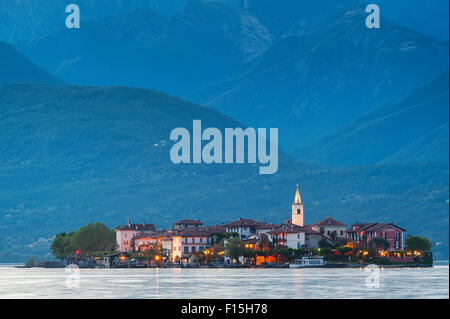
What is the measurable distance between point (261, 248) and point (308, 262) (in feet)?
27.1

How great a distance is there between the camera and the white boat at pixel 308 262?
154438 millimetres

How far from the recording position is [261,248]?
16038 centimetres

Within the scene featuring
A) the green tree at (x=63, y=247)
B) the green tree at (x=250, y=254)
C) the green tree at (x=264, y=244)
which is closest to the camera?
the green tree at (x=250, y=254)

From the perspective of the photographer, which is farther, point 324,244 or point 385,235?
point 385,235

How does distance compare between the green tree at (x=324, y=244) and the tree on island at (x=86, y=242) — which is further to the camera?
the tree on island at (x=86, y=242)

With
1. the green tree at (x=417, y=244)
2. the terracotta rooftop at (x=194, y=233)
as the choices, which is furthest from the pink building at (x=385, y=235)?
the terracotta rooftop at (x=194, y=233)

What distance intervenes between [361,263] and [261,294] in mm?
77530

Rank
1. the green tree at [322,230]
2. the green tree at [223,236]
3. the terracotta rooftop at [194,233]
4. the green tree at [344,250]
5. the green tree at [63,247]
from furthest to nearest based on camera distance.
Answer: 1. the green tree at [63,247]
2. the green tree at [322,230]
3. the green tree at [223,236]
4. the terracotta rooftop at [194,233]
5. the green tree at [344,250]

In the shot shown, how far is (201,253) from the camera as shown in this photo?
557ft

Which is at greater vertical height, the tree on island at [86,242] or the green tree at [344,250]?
the tree on island at [86,242]

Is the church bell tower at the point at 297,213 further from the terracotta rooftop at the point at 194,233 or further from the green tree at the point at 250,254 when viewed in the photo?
the green tree at the point at 250,254

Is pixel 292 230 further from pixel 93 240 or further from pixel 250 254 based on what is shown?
pixel 93 240

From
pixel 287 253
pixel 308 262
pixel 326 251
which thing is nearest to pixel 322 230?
pixel 326 251
